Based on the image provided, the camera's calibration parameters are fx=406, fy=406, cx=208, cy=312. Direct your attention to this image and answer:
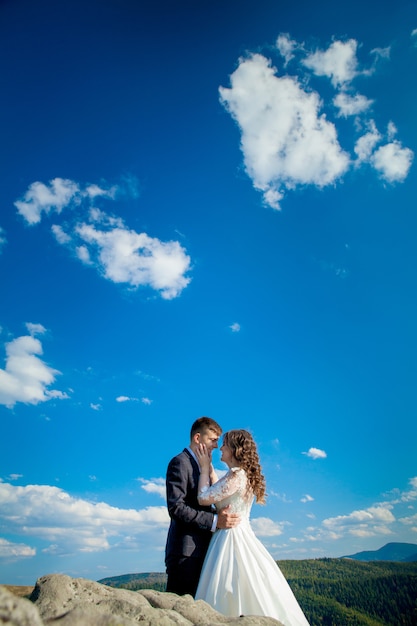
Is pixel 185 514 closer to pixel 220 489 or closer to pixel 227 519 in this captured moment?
pixel 220 489

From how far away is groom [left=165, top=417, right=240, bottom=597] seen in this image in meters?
8.69

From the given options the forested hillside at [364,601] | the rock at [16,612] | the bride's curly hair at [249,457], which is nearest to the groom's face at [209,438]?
the bride's curly hair at [249,457]

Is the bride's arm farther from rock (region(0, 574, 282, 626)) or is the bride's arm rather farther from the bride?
rock (region(0, 574, 282, 626))

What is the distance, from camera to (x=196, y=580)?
28.5 ft

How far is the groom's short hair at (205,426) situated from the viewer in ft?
32.9

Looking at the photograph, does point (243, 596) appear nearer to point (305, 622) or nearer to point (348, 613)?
point (305, 622)

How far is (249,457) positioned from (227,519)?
1458 millimetres

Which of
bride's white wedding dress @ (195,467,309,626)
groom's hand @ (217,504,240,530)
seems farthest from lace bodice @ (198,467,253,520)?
groom's hand @ (217,504,240,530)

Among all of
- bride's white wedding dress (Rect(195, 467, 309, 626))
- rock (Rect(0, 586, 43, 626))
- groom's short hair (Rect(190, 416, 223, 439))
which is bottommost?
bride's white wedding dress (Rect(195, 467, 309, 626))

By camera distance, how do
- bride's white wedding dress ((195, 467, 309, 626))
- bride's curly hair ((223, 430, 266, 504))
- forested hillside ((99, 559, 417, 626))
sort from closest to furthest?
bride's white wedding dress ((195, 467, 309, 626)) < bride's curly hair ((223, 430, 266, 504)) < forested hillside ((99, 559, 417, 626))

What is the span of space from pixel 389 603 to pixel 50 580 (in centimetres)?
19654

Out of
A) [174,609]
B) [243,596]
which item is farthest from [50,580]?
[243,596]

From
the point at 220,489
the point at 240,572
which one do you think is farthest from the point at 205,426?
the point at 240,572

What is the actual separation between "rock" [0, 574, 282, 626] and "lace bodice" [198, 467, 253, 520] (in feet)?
15.2
